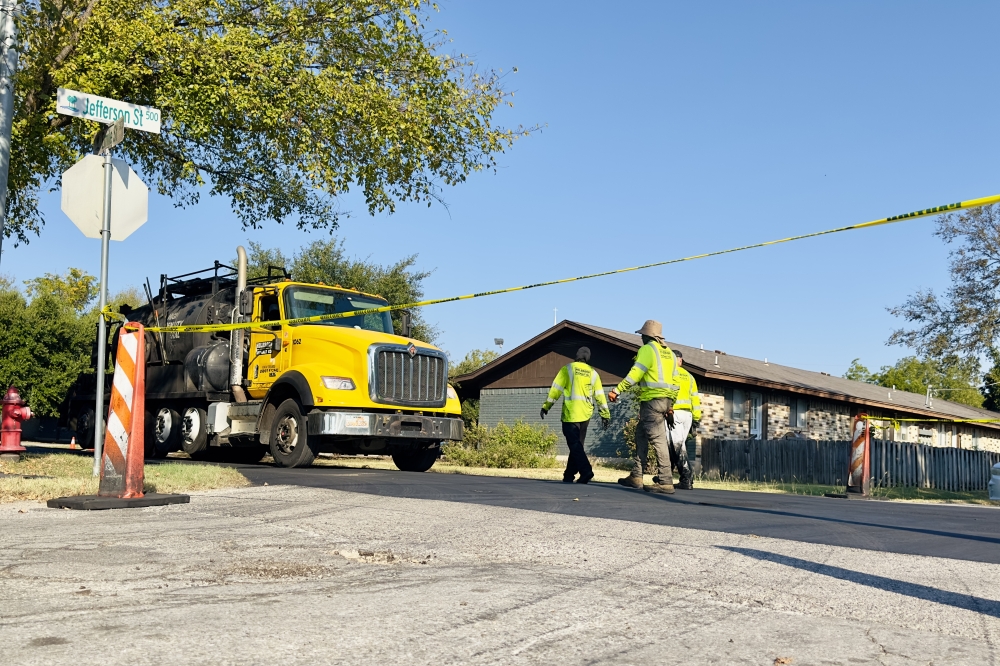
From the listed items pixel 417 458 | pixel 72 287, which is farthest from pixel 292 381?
pixel 72 287

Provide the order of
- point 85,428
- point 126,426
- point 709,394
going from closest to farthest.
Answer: point 126,426, point 85,428, point 709,394

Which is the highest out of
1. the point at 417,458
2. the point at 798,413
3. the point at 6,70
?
the point at 6,70

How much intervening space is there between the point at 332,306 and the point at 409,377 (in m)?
1.76

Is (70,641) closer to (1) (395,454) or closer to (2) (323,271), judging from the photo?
(1) (395,454)

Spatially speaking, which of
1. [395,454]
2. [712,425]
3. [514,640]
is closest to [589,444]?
[712,425]

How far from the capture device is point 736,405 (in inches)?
1133

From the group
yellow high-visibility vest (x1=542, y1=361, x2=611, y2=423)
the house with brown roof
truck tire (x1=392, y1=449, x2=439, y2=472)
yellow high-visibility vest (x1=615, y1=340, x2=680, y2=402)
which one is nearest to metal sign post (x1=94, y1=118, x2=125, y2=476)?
yellow high-visibility vest (x1=615, y1=340, x2=680, y2=402)

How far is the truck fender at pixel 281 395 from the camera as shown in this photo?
13453 millimetres

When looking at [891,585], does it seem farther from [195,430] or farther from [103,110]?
[195,430]

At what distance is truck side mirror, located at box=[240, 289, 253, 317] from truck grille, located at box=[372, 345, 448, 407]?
8.01 feet

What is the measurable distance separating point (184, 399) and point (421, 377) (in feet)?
14.0

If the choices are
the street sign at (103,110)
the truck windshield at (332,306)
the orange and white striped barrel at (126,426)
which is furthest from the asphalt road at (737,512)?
the street sign at (103,110)

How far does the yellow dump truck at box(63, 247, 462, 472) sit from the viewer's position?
534 inches

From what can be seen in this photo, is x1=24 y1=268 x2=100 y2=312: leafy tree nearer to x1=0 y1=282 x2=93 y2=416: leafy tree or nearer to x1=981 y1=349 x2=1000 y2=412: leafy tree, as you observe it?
x1=0 y1=282 x2=93 y2=416: leafy tree
